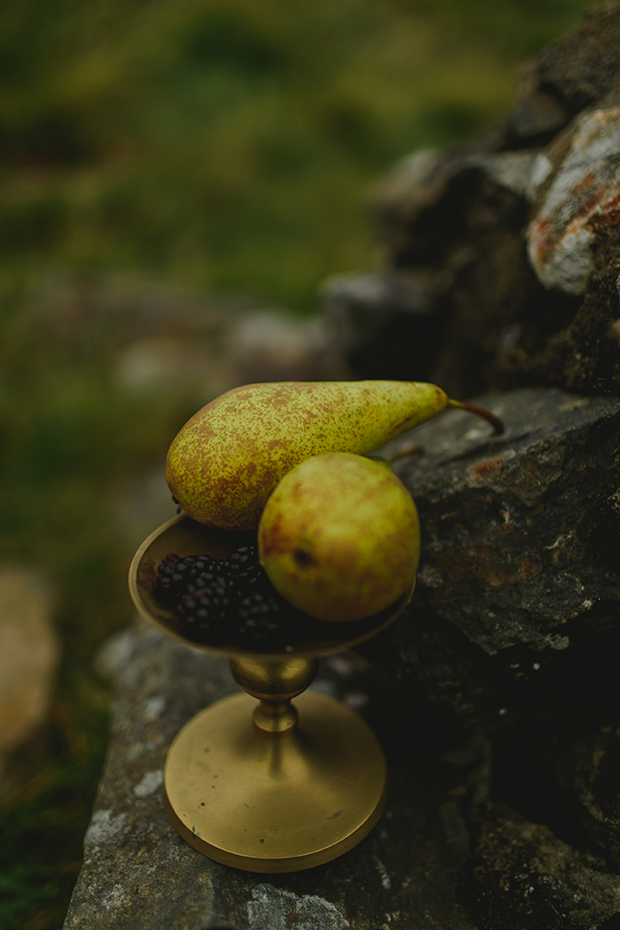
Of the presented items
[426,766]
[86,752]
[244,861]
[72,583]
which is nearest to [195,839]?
Answer: [244,861]

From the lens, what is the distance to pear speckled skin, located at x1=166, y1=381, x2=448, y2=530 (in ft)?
3.06

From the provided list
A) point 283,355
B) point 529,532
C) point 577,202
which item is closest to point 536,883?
point 529,532

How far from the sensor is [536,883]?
1013 millimetres

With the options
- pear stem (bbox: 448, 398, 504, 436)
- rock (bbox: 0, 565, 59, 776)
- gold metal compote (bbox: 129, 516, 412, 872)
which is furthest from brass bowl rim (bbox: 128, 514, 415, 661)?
rock (bbox: 0, 565, 59, 776)

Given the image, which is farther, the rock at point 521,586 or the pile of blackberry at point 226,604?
the rock at point 521,586

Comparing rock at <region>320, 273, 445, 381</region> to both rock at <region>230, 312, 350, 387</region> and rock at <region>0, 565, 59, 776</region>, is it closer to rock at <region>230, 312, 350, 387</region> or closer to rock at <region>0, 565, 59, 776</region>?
rock at <region>230, 312, 350, 387</region>

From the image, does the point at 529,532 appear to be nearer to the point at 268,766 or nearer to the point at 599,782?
the point at 599,782

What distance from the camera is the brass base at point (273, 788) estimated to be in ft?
3.35

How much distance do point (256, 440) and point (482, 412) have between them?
18.9 inches

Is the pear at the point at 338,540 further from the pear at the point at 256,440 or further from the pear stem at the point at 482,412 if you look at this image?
the pear stem at the point at 482,412

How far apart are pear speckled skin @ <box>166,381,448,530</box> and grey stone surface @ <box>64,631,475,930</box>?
24.5 inches

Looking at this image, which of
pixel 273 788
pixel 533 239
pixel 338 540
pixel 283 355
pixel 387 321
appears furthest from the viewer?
pixel 283 355

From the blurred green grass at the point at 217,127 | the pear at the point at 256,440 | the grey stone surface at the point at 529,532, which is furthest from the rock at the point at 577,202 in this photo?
the blurred green grass at the point at 217,127

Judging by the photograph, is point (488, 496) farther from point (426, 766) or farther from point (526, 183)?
point (526, 183)
